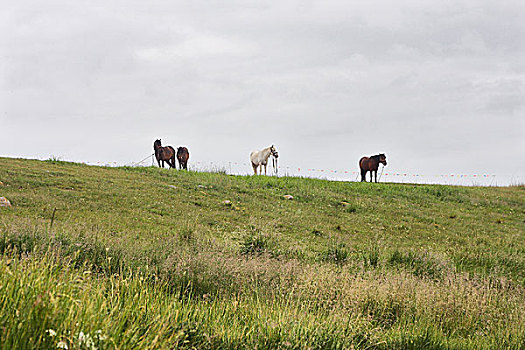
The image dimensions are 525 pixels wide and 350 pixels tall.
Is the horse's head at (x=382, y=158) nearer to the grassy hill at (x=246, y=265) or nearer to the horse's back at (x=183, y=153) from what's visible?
the grassy hill at (x=246, y=265)

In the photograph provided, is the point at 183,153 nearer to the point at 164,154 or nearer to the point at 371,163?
the point at 164,154

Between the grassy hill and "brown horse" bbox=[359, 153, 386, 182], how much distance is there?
7.47m

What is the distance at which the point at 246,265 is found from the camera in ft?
22.8

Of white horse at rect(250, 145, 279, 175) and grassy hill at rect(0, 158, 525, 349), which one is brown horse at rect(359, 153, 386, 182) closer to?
white horse at rect(250, 145, 279, 175)

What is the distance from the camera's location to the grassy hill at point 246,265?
3793mm

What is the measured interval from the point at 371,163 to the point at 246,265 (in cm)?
2327

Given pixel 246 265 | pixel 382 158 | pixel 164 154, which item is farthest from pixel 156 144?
pixel 246 265

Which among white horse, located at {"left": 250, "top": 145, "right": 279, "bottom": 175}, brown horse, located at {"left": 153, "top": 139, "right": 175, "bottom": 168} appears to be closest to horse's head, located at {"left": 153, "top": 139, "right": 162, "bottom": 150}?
brown horse, located at {"left": 153, "top": 139, "right": 175, "bottom": 168}

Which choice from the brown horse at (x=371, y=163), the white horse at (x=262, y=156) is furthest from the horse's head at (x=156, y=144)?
the brown horse at (x=371, y=163)

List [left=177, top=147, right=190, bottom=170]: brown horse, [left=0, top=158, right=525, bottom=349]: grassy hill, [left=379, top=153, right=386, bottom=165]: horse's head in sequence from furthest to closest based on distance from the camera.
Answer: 1. [left=177, top=147, right=190, bottom=170]: brown horse
2. [left=379, top=153, right=386, bottom=165]: horse's head
3. [left=0, top=158, right=525, bottom=349]: grassy hill

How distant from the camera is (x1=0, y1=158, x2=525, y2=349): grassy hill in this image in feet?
12.4

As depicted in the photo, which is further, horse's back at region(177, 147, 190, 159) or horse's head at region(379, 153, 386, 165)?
horse's back at region(177, 147, 190, 159)

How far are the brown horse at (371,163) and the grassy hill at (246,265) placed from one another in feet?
24.5

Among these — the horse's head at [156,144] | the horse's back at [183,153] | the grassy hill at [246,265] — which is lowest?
the grassy hill at [246,265]
